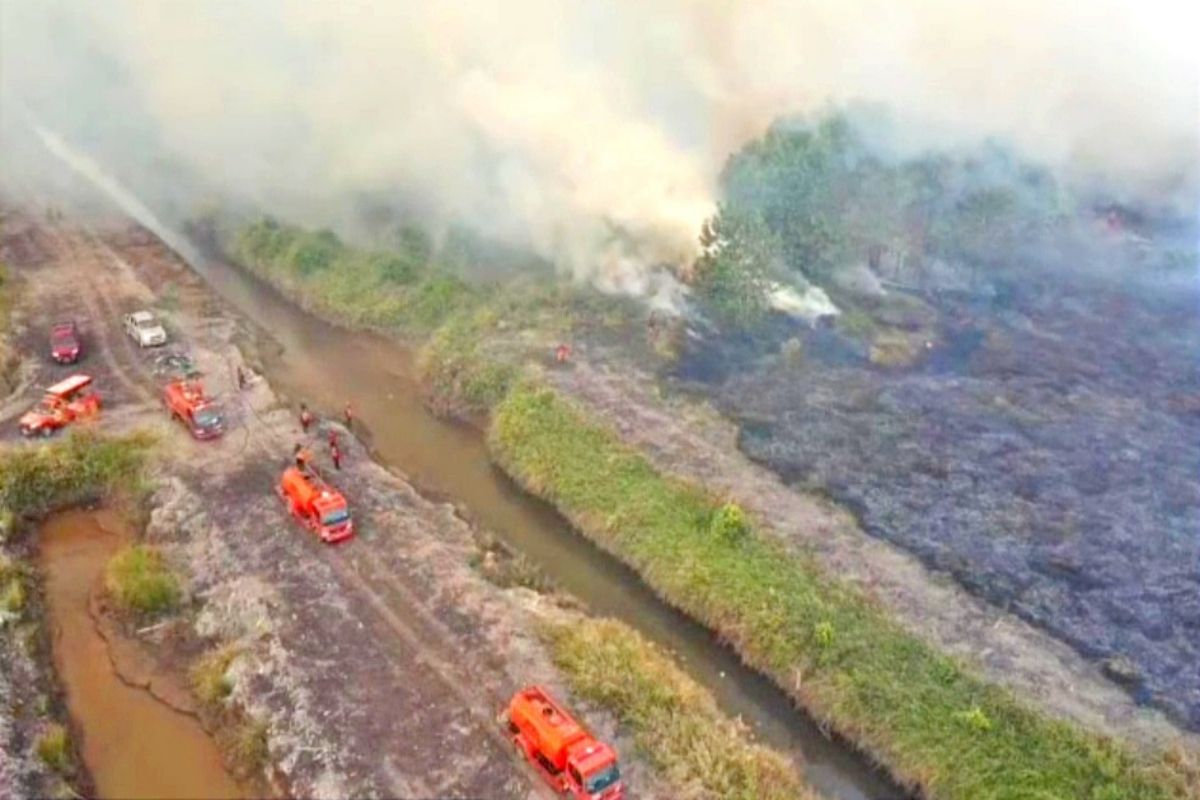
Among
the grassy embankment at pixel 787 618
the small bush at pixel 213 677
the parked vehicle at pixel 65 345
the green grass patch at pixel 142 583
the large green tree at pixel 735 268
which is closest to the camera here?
the grassy embankment at pixel 787 618

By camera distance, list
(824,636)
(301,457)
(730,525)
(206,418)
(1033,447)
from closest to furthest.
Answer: (824,636) → (730,525) → (301,457) → (206,418) → (1033,447)

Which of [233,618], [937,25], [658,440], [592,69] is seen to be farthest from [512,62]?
[233,618]

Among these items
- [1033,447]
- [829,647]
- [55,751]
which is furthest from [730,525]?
[55,751]

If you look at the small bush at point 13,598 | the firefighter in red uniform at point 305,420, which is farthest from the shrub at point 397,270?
the small bush at point 13,598

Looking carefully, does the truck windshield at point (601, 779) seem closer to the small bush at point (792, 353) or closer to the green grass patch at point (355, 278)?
the small bush at point (792, 353)

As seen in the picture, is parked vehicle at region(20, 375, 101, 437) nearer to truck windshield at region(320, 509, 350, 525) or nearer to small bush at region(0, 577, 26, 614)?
small bush at region(0, 577, 26, 614)

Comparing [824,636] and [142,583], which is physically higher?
[824,636]

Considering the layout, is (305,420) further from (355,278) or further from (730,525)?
(355,278)
